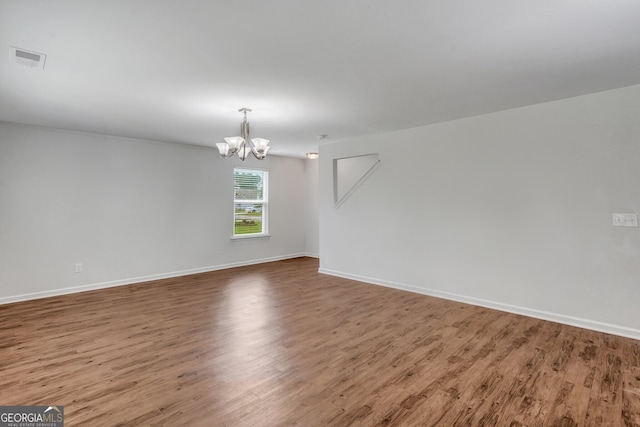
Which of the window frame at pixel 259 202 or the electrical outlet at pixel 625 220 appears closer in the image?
the electrical outlet at pixel 625 220

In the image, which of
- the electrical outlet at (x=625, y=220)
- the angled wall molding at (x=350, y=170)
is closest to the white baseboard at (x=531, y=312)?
the electrical outlet at (x=625, y=220)

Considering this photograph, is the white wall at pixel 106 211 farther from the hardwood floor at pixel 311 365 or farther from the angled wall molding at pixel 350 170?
the angled wall molding at pixel 350 170

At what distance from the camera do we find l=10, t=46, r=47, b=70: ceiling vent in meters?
2.16

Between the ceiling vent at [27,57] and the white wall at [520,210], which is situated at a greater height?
the ceiling vent at [27,57]

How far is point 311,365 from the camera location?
93.1 inches

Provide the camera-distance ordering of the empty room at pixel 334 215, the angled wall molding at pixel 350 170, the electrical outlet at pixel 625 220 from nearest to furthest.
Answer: the empty room at pixel 334 215, the electrical outlet at pixel 625 220, the angled wall molding at pixel 350 170

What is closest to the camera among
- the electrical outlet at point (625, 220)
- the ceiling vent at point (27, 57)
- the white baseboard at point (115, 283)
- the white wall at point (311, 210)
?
the ceiling vent at point (27, 57)

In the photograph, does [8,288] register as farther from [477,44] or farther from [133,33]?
[477,44]

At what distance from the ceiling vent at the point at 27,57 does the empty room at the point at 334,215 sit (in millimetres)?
22

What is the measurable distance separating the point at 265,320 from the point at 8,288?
3613 millimetres

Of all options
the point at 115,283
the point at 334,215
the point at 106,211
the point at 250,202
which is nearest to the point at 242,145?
the point at 334,215

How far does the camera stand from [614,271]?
9.70 ft

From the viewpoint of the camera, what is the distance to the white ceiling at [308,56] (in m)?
1.74

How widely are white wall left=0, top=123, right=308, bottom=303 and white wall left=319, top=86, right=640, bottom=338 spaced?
3052mm
